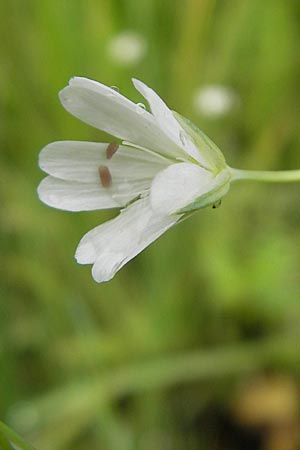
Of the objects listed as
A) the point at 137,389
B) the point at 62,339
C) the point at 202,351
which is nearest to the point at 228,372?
the point at 202,351

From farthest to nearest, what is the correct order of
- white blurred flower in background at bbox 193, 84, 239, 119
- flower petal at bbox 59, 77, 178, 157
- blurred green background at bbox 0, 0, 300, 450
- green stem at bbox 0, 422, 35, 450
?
white blurred flower in background at bbox 193, 84, 239, 119 → blurred green background at bbox 0, 0, 300, 450 → flower petal at bbox 59, 77, 178, 157 → green stem at bbox 0, 422, 35, 450

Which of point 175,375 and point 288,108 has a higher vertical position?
point 288,108

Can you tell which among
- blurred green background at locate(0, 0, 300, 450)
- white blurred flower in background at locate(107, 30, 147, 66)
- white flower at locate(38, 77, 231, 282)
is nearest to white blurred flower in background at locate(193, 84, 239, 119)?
blurred green background at locate(0, 0, 300, 450)

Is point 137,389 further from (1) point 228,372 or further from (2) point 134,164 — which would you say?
(2) point 134,164

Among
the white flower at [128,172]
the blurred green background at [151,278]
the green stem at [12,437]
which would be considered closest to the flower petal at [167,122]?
the white flower at [128,172]

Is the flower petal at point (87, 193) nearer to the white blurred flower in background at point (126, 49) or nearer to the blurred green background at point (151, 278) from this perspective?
the blurred green background at point (151, 278)

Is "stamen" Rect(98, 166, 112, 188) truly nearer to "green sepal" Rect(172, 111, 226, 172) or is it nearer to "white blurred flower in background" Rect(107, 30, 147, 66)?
"green sepal" Rect(172, 111, 226, 172)

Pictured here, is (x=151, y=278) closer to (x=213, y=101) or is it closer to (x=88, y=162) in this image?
(x=213, y=101)

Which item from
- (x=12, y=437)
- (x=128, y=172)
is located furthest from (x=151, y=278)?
(x=12, y=437)
